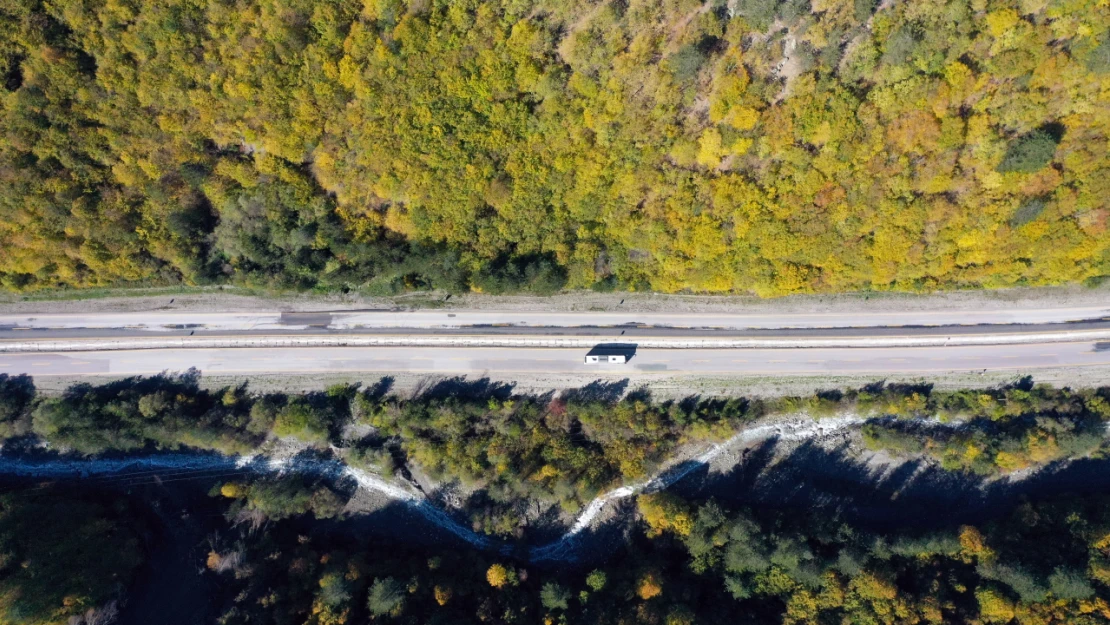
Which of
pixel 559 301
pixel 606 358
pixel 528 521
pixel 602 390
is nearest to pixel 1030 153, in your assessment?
pixel 606 358

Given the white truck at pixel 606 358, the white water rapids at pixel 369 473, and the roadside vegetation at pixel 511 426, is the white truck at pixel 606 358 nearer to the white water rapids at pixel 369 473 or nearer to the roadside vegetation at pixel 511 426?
the roadside vegetation at pixel 511 426

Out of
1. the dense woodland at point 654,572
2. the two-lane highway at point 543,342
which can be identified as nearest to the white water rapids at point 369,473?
the dense woodland at point 654,572

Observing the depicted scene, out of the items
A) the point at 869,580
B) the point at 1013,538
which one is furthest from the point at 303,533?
the point at 1013,538

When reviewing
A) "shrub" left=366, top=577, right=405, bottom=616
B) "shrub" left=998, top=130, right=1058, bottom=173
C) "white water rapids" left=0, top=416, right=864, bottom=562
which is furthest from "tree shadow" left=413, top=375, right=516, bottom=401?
"shrub" left=998, top=130, right=1058, bottom=173

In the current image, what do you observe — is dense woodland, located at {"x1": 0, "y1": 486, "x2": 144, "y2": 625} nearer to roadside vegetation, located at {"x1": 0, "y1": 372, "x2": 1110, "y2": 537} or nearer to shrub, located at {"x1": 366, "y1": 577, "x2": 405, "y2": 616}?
roadside vegetation, located at {"x1": 0, "y1": 372, "x2": 1110, "y2": 537}

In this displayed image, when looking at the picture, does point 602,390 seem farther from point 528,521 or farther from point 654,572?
point 654,572
